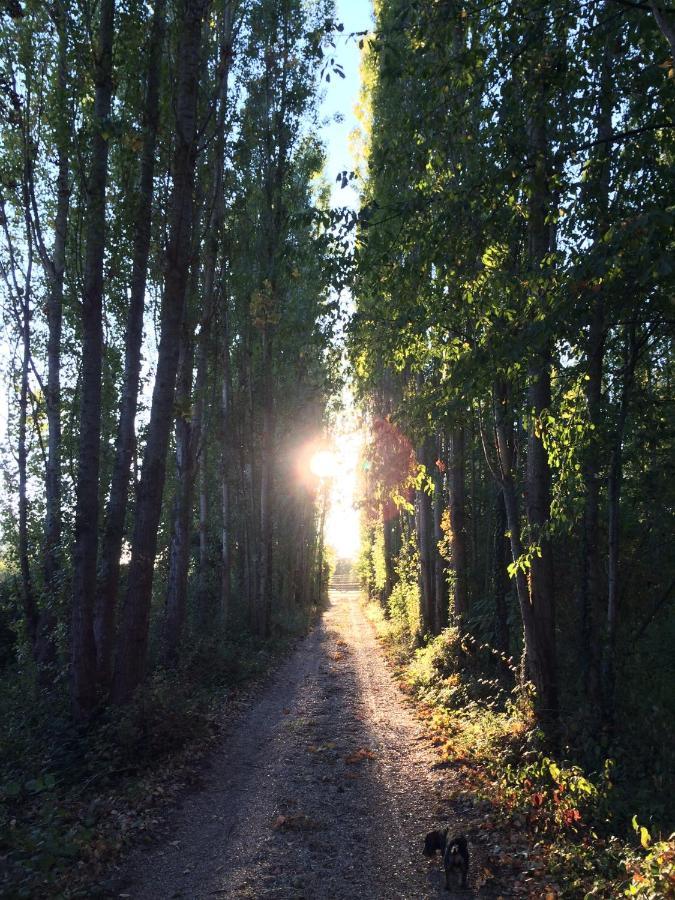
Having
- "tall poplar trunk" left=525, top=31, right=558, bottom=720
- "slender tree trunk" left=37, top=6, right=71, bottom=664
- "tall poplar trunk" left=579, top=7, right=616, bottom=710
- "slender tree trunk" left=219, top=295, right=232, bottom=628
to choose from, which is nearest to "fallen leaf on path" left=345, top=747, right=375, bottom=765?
"tall poplar trunk" left=525, top=31, right=558, bottom=720

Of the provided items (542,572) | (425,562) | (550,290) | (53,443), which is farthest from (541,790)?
(425,562)

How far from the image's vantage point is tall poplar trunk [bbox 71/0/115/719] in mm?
8711

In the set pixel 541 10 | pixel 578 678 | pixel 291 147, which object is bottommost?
pixel 578 678

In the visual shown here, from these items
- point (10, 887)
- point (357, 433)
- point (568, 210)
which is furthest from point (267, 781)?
point (357, 433)

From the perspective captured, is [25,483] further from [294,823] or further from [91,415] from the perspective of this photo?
[294,823]

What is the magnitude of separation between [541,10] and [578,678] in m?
8.94

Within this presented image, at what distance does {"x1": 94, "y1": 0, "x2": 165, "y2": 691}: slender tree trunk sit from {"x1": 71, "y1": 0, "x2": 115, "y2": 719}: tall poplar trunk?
0.36 metres

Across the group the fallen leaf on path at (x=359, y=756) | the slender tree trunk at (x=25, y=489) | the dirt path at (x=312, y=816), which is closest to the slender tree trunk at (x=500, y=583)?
the dirt path at (x=312, y=816)

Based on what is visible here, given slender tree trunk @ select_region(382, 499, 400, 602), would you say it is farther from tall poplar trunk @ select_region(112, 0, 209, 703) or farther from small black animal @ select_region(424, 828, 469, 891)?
small black animal @ select_region(424, 828, 469, 891)

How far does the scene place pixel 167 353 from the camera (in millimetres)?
9469

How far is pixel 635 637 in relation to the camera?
1009 cm

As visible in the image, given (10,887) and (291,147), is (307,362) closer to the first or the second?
(291,147)

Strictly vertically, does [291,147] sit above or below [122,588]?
above

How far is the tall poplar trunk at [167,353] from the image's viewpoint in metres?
9.23
